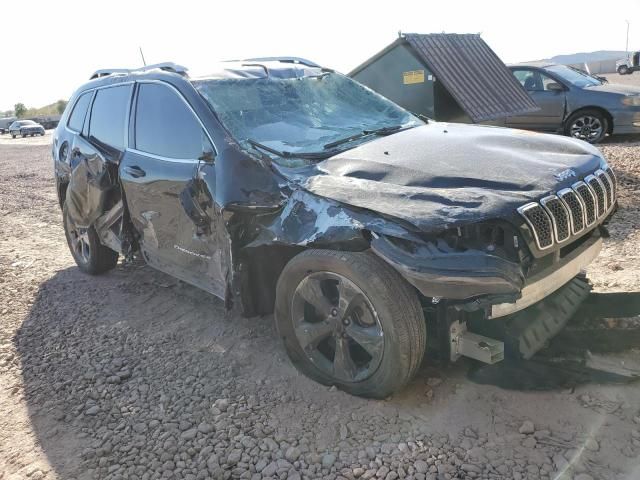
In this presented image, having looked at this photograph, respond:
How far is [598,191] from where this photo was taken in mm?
3014

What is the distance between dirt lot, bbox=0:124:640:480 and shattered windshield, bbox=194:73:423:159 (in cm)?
140

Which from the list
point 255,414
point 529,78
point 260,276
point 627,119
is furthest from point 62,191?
point 627,119

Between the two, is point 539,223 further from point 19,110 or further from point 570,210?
point 19,110

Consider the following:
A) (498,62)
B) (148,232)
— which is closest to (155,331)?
(148,232)

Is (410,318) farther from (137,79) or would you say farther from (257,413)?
(137,79)

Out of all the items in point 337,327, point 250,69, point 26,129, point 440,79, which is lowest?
point 337,327

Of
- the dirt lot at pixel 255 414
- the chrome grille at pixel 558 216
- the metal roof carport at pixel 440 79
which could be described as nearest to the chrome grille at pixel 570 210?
the chrome grille at pixel 558 216

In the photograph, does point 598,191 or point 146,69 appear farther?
point 146,69

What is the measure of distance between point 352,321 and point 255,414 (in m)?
0.75

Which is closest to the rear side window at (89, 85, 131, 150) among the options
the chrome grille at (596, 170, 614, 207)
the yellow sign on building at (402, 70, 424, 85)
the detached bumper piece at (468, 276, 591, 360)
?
the detached bumper piece at (468, 276, 591, 360)

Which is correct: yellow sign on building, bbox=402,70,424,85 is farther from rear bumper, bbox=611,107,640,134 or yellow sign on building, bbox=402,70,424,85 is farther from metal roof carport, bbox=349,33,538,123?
rear bumper, bbox=611,107,640,134

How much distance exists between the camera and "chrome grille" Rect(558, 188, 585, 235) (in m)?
2.72

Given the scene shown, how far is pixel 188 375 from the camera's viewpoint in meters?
3.45

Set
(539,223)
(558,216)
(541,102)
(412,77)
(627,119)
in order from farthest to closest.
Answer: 1. (541,102)
2. (627,119)
3. (412,77)
4. (558,216)
5. (539,223)
